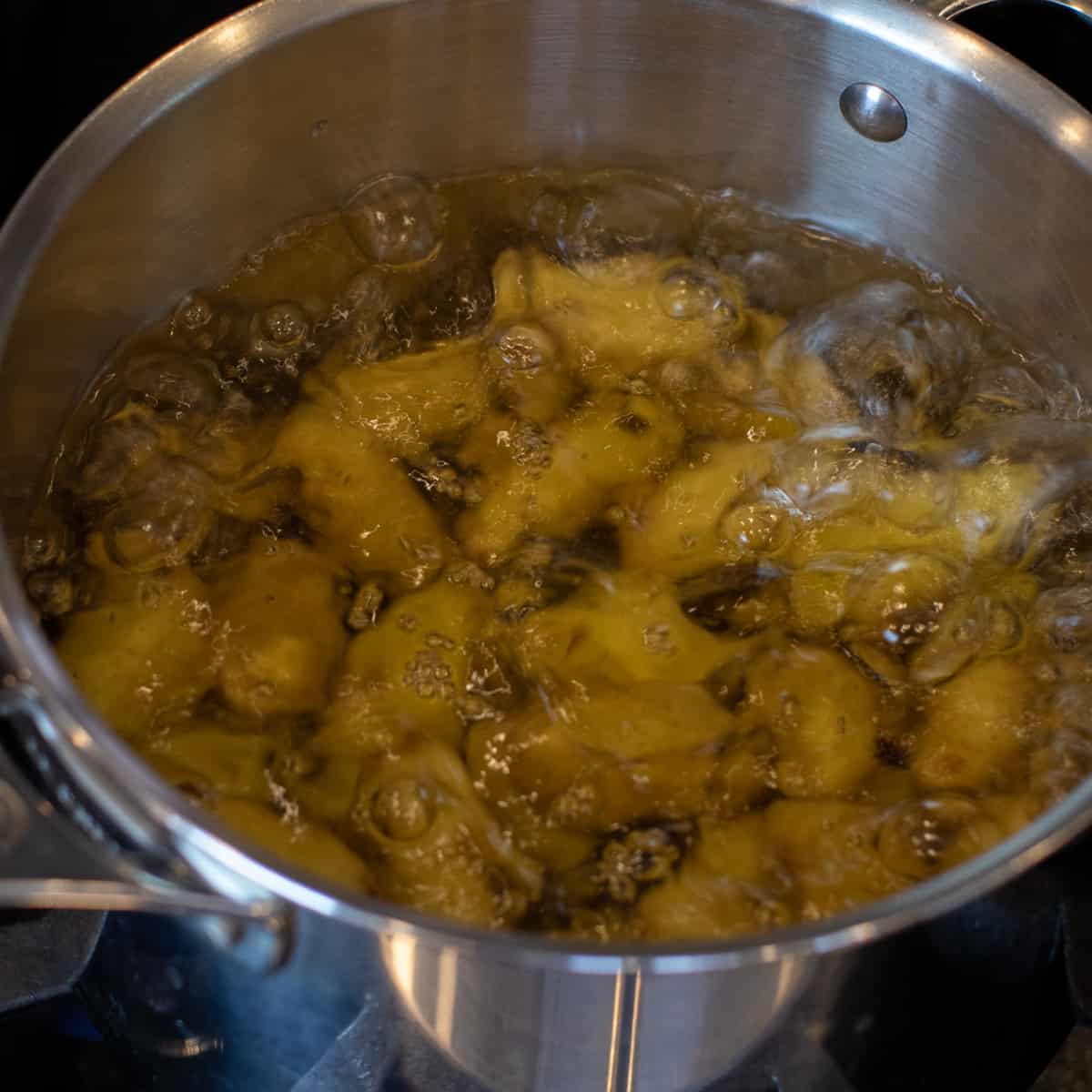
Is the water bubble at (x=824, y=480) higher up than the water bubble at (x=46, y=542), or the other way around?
the water bubble at (x=46, y=542)

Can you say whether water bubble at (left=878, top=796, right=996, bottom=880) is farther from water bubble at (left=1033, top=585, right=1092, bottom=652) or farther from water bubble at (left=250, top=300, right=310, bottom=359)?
water bubble at (left=250, top=300, right=310, bottom=359)

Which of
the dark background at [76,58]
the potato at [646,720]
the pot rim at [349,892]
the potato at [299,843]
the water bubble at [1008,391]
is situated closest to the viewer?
the pot rim at [349,892]

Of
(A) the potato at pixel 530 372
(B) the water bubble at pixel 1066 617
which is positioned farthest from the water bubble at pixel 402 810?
(B) the water bubble at pixel 1066 617

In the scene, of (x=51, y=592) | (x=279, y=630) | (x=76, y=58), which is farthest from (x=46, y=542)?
(x=76, y=58)

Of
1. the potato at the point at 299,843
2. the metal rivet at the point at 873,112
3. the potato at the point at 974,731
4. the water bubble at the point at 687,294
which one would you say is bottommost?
the potato at the point at 974,731

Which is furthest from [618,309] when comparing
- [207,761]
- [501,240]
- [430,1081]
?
[430,1081]

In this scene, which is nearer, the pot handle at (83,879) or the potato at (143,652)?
the pot handle at (83,879)

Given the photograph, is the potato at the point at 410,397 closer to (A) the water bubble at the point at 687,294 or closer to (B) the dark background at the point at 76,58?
(A) the water bubble at the point at 687,294

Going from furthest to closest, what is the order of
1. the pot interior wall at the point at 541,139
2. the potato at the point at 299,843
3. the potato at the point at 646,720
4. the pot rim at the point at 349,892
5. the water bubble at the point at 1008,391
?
the water bubble at the point at 1008,391
the pot interior wall at the point at 541,139
the potato at the point at 646,720
the potato at the point at 299,843
the pot rim at the point at 349,892

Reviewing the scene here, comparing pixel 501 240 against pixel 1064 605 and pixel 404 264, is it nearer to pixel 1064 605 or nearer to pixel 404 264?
pixel 404 264
